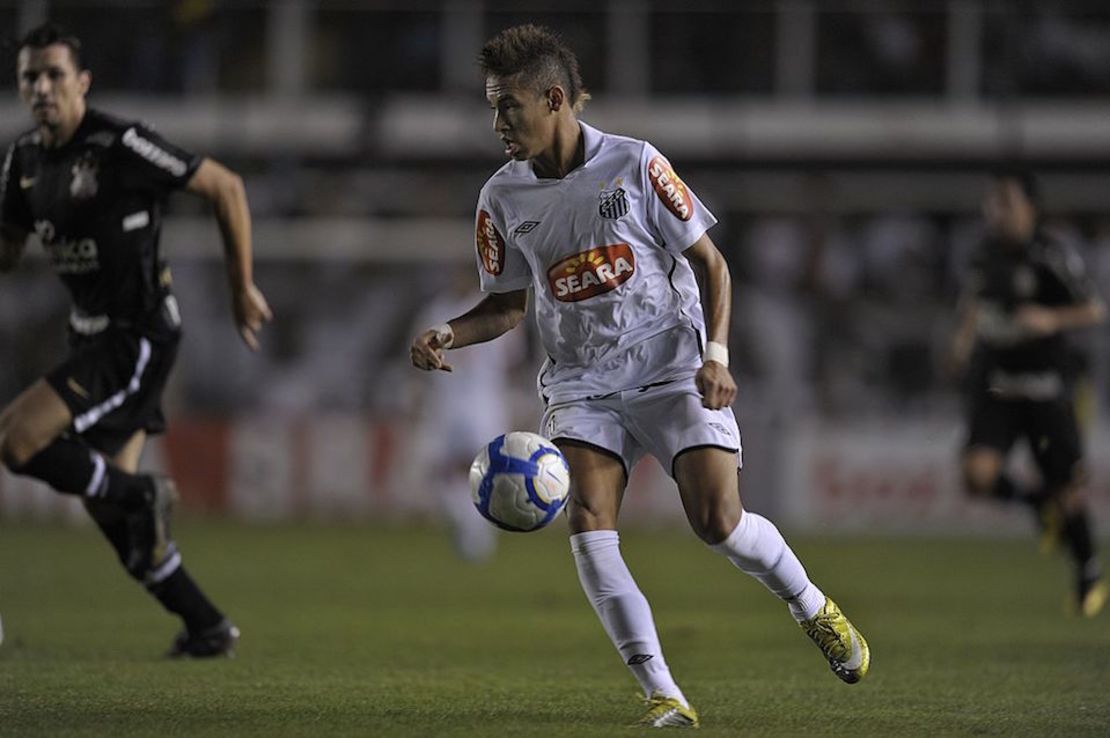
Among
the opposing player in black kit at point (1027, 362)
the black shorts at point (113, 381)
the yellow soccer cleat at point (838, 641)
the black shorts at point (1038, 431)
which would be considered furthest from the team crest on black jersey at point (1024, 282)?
the black shorts at point (113, 381)

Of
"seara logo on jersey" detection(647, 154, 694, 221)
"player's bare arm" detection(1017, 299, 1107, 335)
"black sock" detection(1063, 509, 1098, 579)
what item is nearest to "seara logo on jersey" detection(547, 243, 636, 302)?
"seara logo on jersey" detection(647, 154, 694, 221)

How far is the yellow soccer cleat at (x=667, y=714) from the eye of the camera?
609 centimetres

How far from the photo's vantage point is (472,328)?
21.8 feet

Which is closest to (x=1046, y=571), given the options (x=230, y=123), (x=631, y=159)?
(x=631, y=159)

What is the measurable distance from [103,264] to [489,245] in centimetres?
211

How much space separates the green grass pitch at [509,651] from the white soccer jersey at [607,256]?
1.23 m

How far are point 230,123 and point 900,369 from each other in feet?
27.2

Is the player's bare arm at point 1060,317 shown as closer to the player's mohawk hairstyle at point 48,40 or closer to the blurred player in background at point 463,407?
the blurred player in background at point 463,407

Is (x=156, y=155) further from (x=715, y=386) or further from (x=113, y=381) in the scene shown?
(x=715, y=386)

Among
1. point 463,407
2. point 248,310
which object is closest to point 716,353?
point 248,310

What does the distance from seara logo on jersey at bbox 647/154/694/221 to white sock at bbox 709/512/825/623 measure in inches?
40.9

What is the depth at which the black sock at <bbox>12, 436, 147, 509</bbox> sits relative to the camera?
25.1 ft

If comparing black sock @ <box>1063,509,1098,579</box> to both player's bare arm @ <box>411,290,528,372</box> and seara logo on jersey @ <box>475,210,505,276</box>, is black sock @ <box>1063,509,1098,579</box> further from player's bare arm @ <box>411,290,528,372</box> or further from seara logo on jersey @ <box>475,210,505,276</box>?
seara logo on jersey @ <box>475,210,505,276</box>

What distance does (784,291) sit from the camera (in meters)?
21.6
